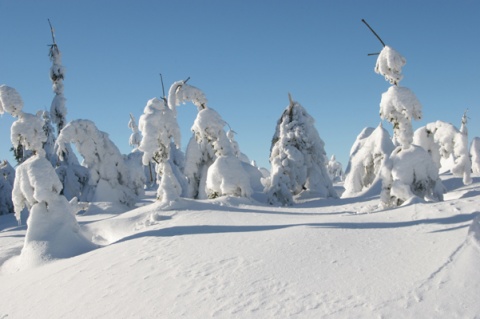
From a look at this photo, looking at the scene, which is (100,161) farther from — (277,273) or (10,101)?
(277,273)

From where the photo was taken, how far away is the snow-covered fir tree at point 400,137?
32.7 feet

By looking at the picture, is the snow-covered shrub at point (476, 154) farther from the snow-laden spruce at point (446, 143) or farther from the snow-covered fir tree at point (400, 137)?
the snow-covered fir tree at point (400, 137)

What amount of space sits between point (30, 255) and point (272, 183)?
35.2 ft

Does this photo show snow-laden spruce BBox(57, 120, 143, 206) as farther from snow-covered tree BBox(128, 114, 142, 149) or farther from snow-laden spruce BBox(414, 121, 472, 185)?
snow-covered tree BBox(128, 114, 142, 149)

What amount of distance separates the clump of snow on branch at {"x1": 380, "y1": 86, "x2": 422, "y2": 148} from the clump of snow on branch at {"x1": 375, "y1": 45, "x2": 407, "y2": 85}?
0.95ft

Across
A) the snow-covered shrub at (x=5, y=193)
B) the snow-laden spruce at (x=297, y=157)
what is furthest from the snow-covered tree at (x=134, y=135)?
the snow-laden spruce at (x=297, y=157)

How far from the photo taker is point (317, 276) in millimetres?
4938

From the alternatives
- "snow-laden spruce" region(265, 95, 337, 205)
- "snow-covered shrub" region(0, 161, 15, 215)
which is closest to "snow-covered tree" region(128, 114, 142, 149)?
"snow-covered shrub" region(0, 161, 15, 215)

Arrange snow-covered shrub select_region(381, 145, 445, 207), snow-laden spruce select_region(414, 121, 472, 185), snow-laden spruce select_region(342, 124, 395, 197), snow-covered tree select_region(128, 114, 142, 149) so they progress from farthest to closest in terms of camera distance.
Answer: snow-covered tree select_region(128, 114, 142, 149)
snow-laden spruce select_region(342, 124, 395, 197)
snow-laden spruce select_region(414, 121, 472, 185)
snow-covered shrub select_region(381, 145, 445, 207)

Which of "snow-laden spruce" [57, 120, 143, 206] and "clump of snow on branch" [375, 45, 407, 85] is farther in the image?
"snow-laden spruce" [57, 120, 143, 206]

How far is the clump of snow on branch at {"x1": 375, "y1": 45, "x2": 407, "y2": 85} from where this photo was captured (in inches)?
394

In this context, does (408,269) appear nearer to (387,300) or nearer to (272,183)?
(387,300)

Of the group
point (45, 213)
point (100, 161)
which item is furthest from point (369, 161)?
point (45, 213)

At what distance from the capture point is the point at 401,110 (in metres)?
10.1
